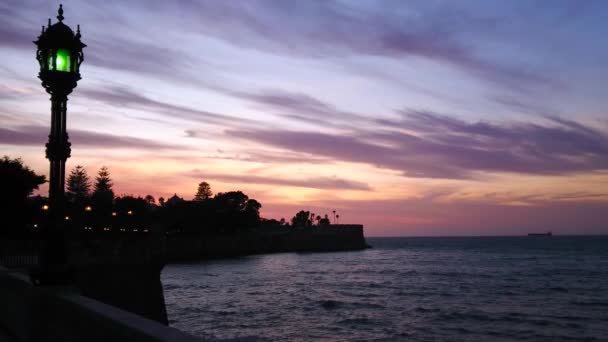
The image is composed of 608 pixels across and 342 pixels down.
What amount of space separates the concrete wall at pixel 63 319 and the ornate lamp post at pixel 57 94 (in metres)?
0.93

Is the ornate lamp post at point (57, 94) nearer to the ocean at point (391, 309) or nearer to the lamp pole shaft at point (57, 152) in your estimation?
the lamp pole shaft at point (57, 152)

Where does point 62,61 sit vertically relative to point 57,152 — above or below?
above

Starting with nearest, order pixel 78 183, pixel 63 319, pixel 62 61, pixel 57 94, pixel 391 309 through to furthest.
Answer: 1. pixel 63 319
2. pixel 57 94
3. pixel 62 61
4. pixel 391 309
5. pixel 78 183

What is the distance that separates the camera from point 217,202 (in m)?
176

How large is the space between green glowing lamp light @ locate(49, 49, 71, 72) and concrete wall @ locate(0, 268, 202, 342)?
3.74 meters

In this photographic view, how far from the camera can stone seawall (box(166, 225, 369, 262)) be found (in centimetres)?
13062

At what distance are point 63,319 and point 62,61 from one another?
4626 mm

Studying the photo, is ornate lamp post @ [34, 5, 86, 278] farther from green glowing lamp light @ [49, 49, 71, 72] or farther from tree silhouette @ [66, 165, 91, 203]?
tree silhouette @ [66, 165, 91, 203]

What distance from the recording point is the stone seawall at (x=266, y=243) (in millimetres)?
130625

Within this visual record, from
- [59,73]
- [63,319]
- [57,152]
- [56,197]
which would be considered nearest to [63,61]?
[59,73]

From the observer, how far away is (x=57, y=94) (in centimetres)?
959

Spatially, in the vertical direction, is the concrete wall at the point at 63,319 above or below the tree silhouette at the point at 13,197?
below

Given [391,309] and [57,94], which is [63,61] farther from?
[391,309]

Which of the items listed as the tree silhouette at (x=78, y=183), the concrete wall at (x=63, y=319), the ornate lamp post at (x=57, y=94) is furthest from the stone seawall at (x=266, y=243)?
the ornate lamp post at (x=57, y=94)
